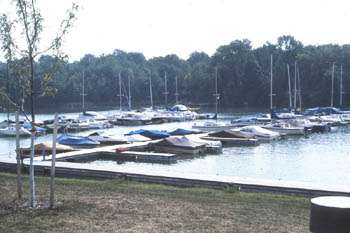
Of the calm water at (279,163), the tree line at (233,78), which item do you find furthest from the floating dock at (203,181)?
the tree line at (233,78)

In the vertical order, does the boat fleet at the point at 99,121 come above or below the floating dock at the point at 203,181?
below

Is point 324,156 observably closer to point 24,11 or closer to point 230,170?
point 230,170

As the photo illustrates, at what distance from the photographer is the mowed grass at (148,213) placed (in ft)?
33.4

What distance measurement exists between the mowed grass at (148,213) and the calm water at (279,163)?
1221cm

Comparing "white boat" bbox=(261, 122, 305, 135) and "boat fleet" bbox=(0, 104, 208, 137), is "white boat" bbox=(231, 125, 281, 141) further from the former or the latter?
"boat fleet" bbox=(0, 104, 208, 137)

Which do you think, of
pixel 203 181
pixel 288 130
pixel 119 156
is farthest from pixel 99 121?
pixel 203 181

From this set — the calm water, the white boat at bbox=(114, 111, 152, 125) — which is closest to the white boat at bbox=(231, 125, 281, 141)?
the calm water

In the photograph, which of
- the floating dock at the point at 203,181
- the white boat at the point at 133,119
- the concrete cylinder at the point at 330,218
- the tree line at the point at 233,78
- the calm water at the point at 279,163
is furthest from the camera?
the tree line at the point at 233,78

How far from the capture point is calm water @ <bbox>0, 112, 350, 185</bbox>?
106 feet

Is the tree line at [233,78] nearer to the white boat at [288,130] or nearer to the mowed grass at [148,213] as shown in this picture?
the white boat at [288,130]

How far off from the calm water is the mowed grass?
40.1 feet

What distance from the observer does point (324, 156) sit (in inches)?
1702

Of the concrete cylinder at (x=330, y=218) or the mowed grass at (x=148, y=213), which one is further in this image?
the mowed grass at (x=148, y=213)

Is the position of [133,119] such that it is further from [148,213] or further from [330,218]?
[330,218]
